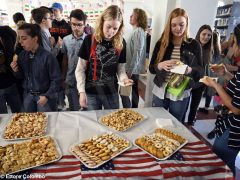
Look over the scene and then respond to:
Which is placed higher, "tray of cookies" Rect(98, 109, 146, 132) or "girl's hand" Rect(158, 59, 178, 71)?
"girl's hand" Rect(158, 59, 178, 71)

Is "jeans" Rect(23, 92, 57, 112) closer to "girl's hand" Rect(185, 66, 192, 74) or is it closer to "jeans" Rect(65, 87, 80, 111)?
"jeans" Rect(65, 87, 80, 111)

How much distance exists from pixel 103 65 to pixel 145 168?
80 centimetres

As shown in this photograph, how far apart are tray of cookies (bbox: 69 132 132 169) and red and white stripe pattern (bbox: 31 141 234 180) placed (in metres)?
0.03

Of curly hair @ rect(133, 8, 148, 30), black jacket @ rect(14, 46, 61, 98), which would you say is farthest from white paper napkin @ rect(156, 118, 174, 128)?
curly hair @ rect(133, 8, 148, 30)

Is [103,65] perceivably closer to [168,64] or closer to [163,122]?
[168,64]

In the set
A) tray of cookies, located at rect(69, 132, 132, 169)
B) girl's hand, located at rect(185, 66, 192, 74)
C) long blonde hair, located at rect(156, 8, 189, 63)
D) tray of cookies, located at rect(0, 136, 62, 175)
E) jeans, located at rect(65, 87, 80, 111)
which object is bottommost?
jeans, located at rect(65, 87, 80, 111)

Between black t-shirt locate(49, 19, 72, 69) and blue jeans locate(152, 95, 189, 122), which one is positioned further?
black t-shirt locate(49, 19, 72, 69)

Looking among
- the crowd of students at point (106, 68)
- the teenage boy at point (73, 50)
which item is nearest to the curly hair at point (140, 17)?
the teenage boy at point (73, 50)

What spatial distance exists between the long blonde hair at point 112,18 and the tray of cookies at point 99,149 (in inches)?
26.7

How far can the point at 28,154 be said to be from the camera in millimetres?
945

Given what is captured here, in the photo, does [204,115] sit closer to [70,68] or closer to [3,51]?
[70,68]

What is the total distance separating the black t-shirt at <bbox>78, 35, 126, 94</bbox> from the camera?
1.47 m

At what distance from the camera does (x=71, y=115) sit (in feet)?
4.46

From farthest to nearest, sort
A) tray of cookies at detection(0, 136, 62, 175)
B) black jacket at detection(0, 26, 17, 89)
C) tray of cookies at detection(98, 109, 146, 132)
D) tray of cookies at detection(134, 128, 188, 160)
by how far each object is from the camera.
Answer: black jacket at detection(0, 26, 17, 89)
tray of cookies at detection(98, 109, 146, 132)
tray of cookies at detection(134, 128, 188, 160)
tray of cookies at detection(0, 136, 62, 175)
